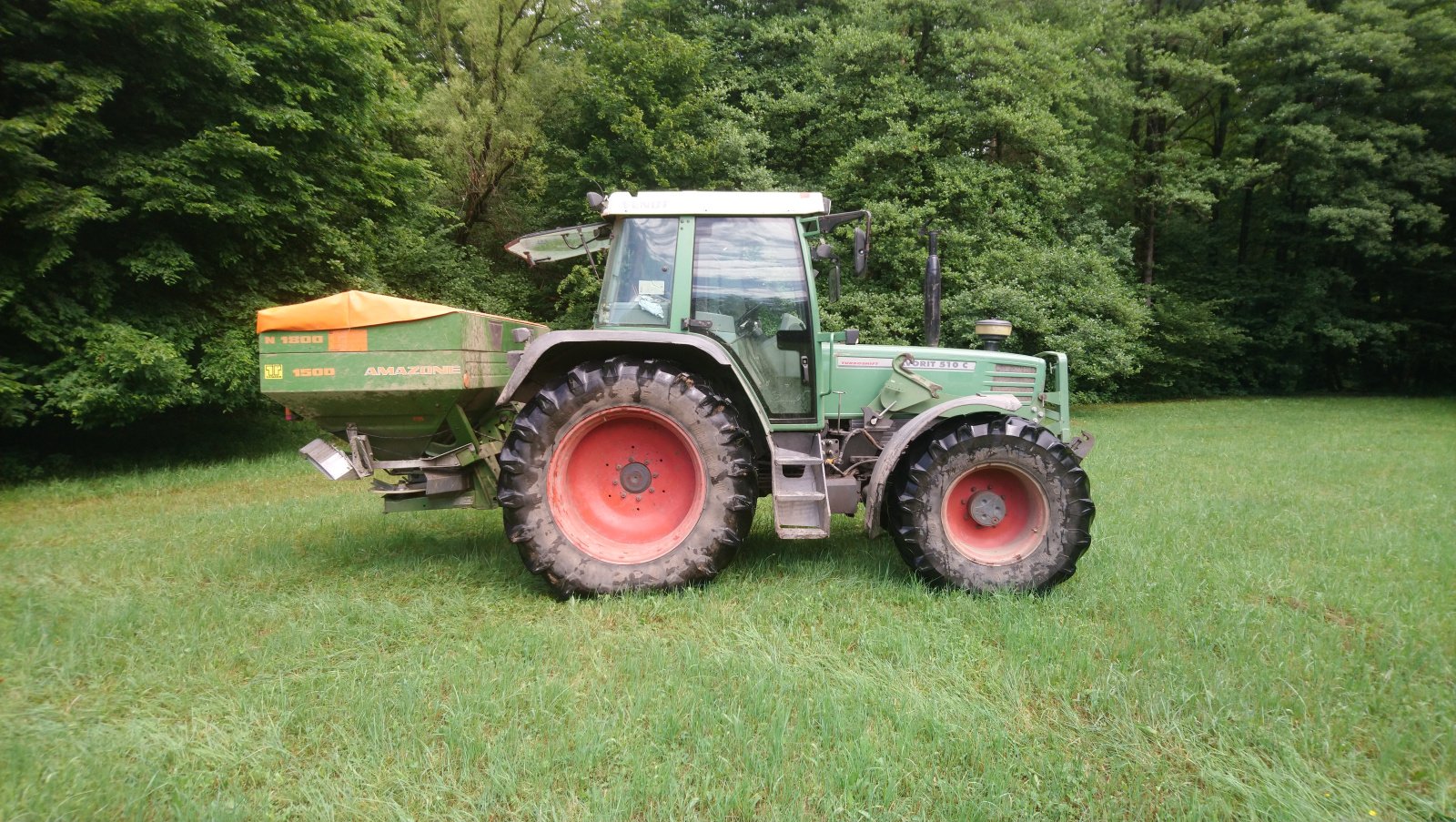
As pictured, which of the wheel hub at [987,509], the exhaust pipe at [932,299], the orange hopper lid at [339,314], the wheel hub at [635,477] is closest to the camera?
the orange hopper lid at [339,314]

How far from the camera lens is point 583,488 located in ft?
11.9

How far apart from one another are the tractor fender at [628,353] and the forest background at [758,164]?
413 centimetres

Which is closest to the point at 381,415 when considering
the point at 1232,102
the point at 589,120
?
the point at 589,120

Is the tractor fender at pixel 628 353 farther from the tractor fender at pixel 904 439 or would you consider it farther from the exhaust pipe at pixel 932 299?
the exhaust pipe at pixel 932 299

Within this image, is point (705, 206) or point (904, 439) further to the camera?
point (705, 206)

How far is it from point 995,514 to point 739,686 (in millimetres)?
1792

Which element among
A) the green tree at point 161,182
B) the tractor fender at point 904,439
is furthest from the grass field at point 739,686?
the green tree at point 161,182

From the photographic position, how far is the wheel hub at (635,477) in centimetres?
363

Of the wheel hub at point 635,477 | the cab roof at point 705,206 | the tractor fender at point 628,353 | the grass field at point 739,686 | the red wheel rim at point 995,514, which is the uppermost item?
the cab roof at point 705,206

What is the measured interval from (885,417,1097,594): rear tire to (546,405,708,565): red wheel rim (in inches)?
45.5

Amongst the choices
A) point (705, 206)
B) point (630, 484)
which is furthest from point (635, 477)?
point (705, 206)

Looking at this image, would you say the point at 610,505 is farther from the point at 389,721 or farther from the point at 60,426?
the point at 60,426

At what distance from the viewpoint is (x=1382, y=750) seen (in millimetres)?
2131

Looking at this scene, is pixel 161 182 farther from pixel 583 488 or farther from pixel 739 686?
pixel 739 686
